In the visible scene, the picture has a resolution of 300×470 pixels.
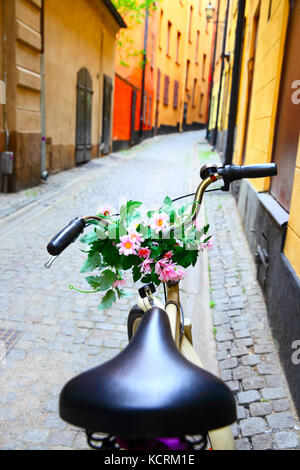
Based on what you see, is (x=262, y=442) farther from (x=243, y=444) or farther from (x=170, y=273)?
(x=170, y=273)

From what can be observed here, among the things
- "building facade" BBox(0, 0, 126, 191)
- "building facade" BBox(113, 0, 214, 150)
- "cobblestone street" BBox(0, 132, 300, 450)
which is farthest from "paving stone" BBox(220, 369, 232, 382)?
"building facade" BBox(113, 0, 214, 150)

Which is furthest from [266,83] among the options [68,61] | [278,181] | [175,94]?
[175,94]

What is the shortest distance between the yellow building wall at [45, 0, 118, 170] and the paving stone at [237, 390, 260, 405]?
30.1 feet

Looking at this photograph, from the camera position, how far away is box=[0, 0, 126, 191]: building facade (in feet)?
28.9

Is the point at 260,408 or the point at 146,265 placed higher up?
the point at 146,265

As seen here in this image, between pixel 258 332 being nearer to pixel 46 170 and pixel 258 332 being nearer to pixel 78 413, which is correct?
pixel 78 413

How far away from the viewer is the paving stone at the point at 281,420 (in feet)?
9.42

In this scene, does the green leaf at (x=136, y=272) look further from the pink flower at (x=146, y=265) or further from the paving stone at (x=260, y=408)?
the paving stone at (x=260, y=408)

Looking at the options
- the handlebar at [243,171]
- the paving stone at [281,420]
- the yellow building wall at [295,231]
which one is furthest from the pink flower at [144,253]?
the yellow building wall at [295,231]

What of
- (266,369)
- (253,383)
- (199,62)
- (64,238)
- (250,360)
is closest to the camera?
(64,238)

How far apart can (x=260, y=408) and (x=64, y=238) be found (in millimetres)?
1969

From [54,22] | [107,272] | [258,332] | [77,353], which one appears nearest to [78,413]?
[107,272]

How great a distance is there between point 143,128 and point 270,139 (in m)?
20.4

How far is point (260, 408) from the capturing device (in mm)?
3080
